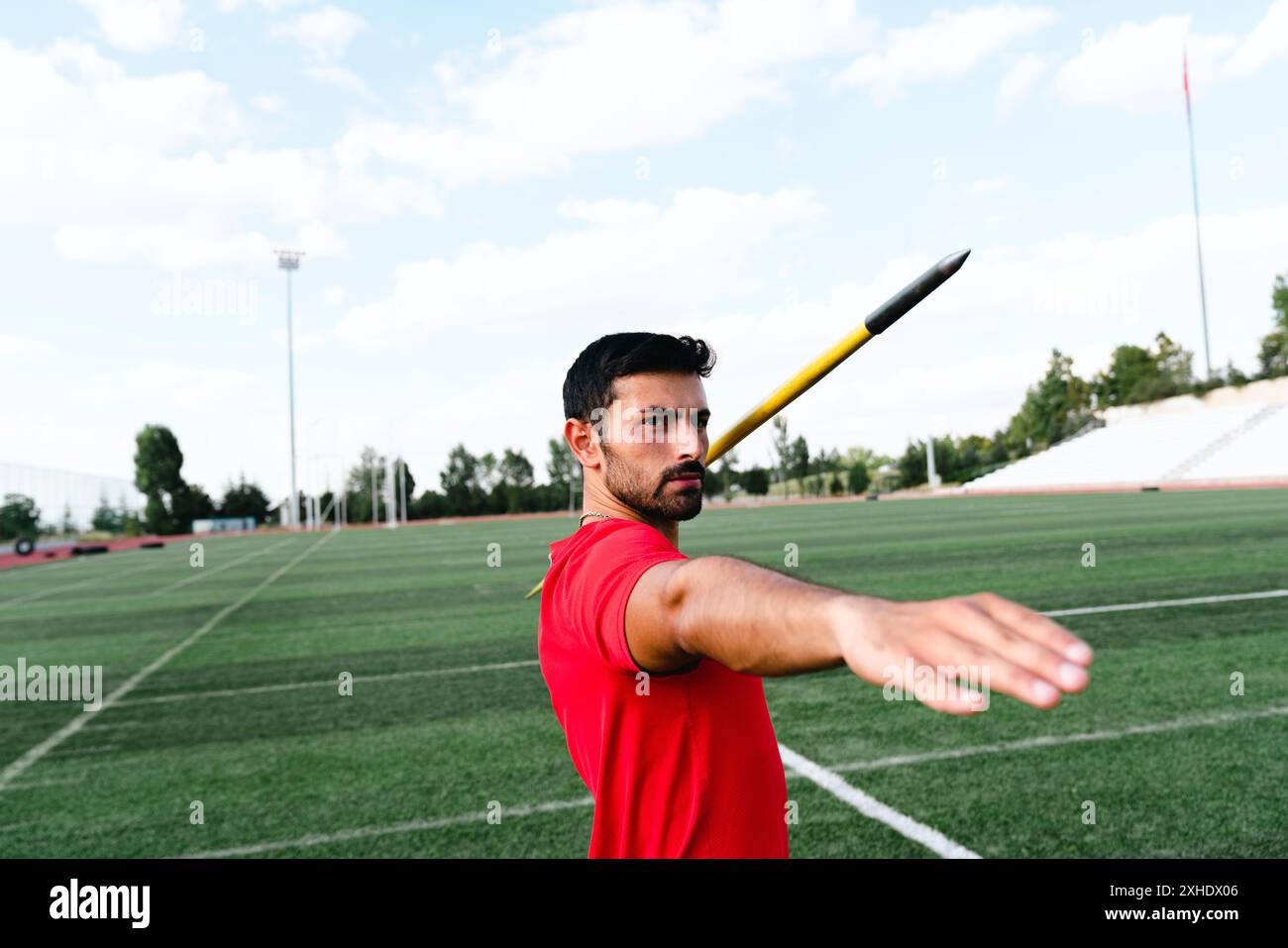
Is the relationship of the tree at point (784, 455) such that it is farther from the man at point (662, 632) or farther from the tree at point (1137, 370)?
the man at point (662, 632)

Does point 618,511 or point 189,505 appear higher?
point 189,505

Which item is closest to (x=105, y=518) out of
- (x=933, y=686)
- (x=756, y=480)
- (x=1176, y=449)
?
(x=756, y=480)

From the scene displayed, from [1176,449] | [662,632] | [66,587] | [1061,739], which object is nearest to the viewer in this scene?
[662,632]

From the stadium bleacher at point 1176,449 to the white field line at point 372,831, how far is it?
48.0 metres

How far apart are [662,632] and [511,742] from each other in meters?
5.04

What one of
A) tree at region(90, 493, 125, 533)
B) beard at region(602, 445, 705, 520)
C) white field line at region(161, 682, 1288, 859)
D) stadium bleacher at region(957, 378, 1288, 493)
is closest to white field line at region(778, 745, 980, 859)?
white field line at region(161, 682, 1288, 859)

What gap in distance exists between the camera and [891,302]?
1687mm

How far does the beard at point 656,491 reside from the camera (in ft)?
5.91

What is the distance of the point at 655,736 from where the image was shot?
5.59 feet

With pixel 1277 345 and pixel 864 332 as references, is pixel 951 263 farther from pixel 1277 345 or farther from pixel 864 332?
pixel 1277 345

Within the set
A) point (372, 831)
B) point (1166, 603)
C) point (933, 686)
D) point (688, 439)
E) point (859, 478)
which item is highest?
point (859, 478)

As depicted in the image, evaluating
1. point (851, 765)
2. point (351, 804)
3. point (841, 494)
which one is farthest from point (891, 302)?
point (841, 494)

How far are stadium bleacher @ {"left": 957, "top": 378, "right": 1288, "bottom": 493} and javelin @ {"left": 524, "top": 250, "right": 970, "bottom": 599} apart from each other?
49800 mm

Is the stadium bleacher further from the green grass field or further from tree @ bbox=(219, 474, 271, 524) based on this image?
tree @ bbox=(219, 474, 271, 524)
